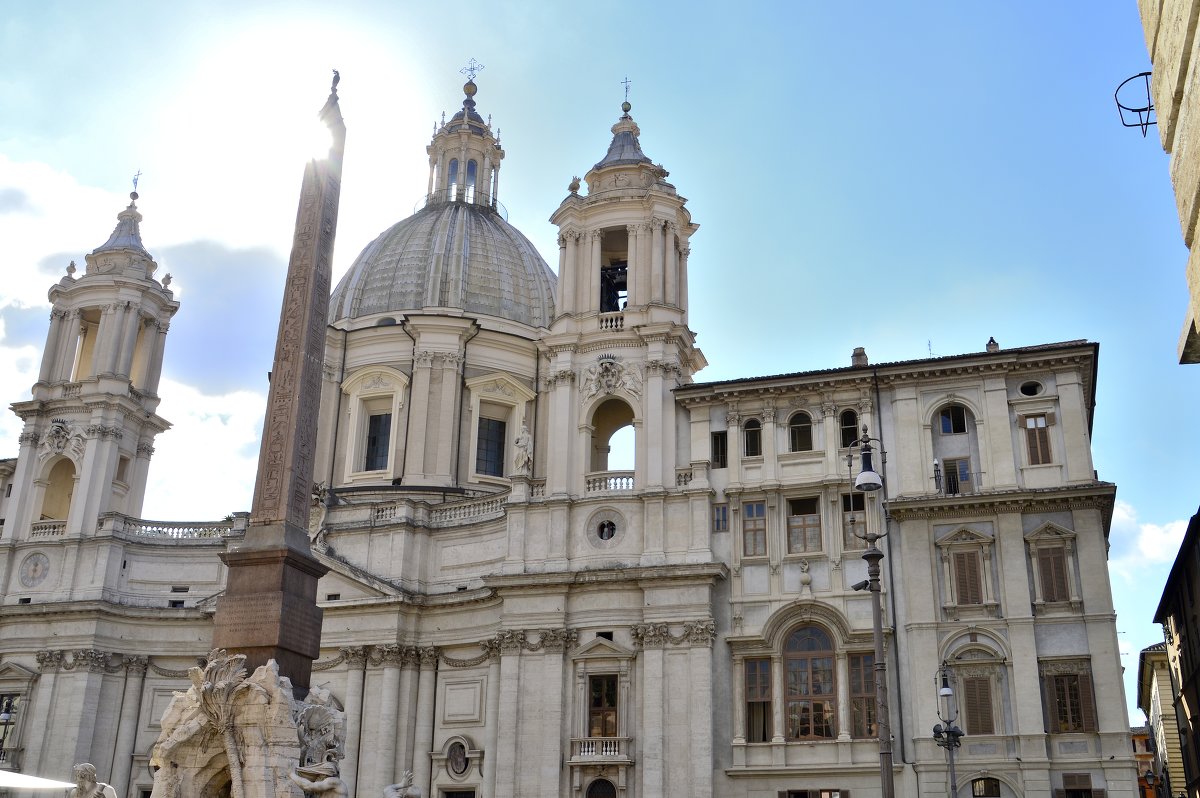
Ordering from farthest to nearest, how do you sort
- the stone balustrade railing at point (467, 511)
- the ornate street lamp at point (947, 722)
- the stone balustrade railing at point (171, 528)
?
the stone balustrade railing at point (171, 528)
the stone balustrade railing at point (467, 511)
the ornate street lamp at point (947, 722)

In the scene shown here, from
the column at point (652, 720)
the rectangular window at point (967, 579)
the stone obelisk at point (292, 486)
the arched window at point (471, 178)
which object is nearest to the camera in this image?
the stone obelisk at point (292, 486)

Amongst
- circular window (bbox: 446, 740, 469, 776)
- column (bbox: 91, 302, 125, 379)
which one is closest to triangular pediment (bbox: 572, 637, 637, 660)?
circular window (bbox: 446, 740, 469, 776)

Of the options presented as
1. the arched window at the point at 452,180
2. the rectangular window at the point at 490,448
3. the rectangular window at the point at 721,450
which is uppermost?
the arched window at the point at 452,180

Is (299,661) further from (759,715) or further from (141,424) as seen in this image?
(141,424)

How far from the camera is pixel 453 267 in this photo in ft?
174

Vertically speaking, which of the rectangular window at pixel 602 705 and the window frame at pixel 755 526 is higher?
the window frame at pixel 755 526

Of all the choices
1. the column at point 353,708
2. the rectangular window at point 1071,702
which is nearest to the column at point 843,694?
the rectangular window at point 1071,702

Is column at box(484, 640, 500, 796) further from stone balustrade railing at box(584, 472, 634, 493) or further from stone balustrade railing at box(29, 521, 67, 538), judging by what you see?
stone balustrade railing at box(29, 521, 67, 538)

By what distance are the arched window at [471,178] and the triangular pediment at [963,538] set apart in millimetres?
32308

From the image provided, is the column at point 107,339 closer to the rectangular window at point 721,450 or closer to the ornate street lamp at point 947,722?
the rectangular window at point 721,450

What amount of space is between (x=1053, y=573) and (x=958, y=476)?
4.02 meters

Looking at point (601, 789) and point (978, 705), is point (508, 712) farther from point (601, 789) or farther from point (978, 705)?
point (978, 705)

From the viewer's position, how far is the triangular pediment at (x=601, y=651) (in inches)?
1465

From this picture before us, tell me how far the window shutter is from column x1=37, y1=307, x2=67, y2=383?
40.1m
